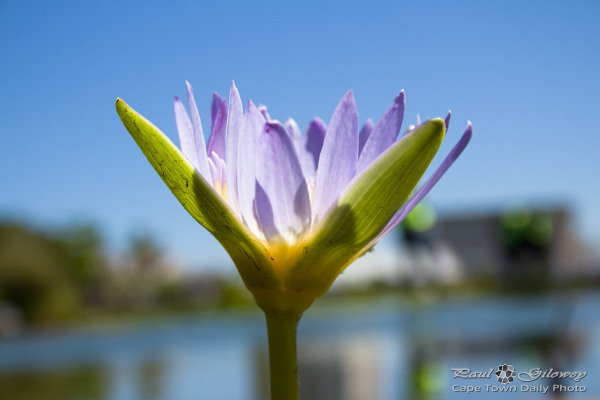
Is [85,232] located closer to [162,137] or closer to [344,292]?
[344,292]

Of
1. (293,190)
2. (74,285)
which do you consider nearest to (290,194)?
(293,190)

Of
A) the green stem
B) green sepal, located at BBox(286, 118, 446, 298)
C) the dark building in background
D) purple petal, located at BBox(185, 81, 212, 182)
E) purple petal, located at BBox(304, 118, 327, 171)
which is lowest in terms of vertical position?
the green stem

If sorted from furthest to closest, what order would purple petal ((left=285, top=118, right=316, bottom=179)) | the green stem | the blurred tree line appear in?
the blurred tree line, purple petal ((left=285, top=118, right=316, bottom=179)), the green stem

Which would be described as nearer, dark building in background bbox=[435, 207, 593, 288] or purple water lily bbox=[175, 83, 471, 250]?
purple water lily bbox=[175, 83, 471, 250]

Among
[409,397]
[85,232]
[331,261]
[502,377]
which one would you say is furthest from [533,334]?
[85,232]

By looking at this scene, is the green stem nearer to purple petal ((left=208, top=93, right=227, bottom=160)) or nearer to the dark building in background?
purple petal ((left=208, top=93, right=227, bottom=160))

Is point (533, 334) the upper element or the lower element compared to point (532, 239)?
lower

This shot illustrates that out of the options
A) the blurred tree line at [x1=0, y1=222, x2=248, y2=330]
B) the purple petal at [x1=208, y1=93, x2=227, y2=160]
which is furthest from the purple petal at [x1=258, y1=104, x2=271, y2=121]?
the blurred tree line at [x1=0, y1=222, x2=248, y2=330]

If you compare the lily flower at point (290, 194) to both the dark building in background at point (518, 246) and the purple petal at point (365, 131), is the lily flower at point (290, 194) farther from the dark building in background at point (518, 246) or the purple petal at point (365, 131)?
the dark building in background at point (518, 246)
